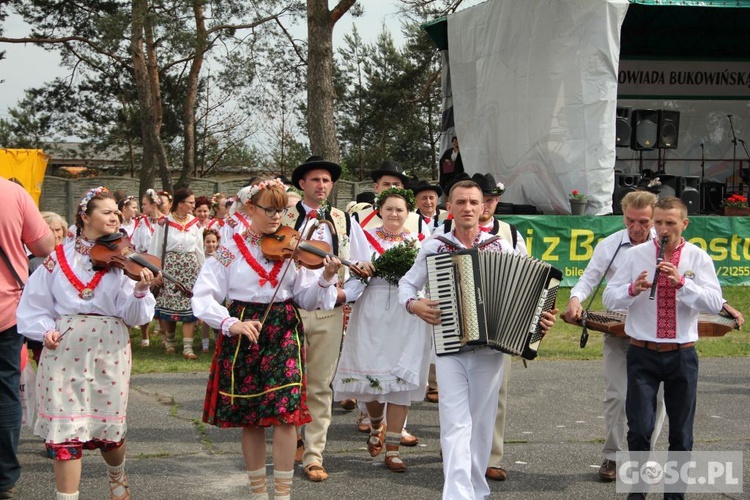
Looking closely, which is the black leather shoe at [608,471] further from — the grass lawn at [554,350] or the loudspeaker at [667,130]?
the loudspeaker at [667,130]

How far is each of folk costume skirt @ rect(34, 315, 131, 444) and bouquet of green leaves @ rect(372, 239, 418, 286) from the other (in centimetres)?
199

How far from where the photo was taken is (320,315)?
20.0ft

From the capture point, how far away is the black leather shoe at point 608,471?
573cm

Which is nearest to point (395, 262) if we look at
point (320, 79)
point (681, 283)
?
point (681, 283)

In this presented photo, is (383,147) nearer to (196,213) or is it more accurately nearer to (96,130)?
(96,130)

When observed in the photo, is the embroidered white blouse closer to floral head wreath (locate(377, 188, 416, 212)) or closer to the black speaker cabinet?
floral head wreath (locate(377, 188, 416, 212))

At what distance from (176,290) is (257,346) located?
6205 millimetres

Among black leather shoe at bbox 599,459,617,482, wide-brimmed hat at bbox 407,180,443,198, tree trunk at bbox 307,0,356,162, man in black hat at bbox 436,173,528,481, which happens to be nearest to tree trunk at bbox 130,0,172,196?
tree trunk at bbox 307,0,356,162

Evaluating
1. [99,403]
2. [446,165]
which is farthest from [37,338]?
[446,165]

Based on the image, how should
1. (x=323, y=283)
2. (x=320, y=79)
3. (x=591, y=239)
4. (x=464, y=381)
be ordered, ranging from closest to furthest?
(x=464, y=381) < (x=323, y=283) < (x=320, y=79) < (x=591, y=239)

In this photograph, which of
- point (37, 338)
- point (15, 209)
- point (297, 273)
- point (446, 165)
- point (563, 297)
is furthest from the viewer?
point (446, 165)

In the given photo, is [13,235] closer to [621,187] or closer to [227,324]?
[227,324]

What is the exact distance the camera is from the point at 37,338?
4.67m

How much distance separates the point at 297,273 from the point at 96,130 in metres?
31.8
